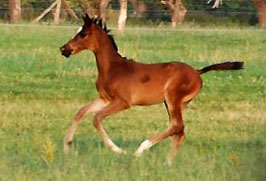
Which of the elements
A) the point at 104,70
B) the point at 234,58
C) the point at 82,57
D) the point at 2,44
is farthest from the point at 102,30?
the point at 2,44

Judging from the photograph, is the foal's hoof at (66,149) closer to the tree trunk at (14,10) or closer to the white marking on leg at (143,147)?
the white marking on leg at (143,147)

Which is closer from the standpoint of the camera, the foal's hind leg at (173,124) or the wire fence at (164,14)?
the foal's hind leg at (173,124)

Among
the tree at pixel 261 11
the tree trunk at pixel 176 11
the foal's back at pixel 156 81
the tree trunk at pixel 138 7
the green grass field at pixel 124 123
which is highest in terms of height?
the foal's back at pixel 156 81

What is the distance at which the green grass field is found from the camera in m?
8.30

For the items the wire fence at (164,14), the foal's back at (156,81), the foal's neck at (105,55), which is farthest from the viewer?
the wire fence at (164,14)

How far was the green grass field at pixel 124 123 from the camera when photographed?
830 cm

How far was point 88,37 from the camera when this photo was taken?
10.7m

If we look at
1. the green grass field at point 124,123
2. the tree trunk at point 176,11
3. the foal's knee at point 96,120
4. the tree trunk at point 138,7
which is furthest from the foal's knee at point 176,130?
the tree trunk at point 138,7

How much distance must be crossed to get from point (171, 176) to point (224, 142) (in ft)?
9.85

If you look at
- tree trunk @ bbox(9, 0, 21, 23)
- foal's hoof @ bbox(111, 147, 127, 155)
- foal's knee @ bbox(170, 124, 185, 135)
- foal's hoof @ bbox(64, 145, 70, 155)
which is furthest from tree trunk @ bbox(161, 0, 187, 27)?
foal's hoof @ bbox(111, 147, 127, 155)

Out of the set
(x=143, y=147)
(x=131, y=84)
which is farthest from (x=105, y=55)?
(x=143, y=147)

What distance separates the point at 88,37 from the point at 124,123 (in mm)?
2279

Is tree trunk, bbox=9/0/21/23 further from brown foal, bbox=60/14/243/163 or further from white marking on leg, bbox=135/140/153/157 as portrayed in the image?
white marking on leg, bbox=135/140/153/157

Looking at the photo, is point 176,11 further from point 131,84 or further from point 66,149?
point 66,149
